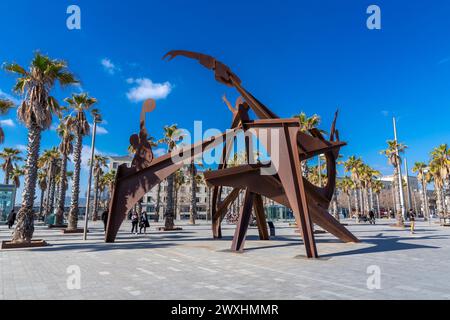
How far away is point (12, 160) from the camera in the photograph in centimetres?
4822

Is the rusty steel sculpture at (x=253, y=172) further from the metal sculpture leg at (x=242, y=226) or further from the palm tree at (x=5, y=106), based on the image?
the palm tree at (x=5, y=106)

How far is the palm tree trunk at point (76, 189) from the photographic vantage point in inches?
909

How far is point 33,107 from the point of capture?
13.9m

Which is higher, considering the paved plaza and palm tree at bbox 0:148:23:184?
palm tree at bbox 0:148:23:184

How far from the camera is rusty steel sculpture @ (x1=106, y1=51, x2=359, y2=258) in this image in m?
10.4

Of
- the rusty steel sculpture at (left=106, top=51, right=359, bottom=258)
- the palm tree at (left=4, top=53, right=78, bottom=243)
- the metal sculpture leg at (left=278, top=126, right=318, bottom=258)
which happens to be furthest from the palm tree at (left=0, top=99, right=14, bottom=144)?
the metal sculpture leg at (left=278, top=126, right=318, bottom=258)

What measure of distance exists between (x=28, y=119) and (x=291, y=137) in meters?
11.8

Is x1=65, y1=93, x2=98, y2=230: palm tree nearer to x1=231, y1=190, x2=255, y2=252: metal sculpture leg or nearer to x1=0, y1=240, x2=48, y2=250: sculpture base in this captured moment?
x1=0, y1=240, x2=48, y2=250: sculpture base

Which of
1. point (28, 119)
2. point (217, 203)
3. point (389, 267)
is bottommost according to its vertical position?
point (389, 267)

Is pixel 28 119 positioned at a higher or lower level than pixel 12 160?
lower

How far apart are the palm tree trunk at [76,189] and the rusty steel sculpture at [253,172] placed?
9.88 m
